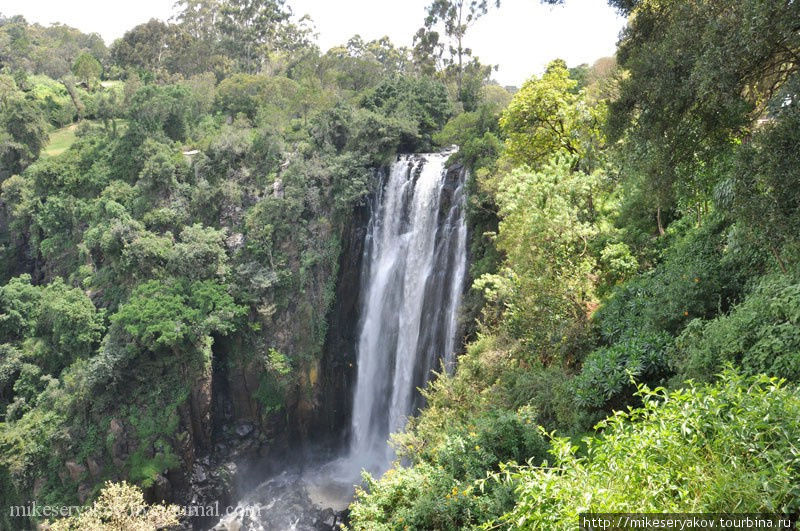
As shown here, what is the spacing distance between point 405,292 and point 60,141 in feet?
→ 100

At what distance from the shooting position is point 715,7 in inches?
277

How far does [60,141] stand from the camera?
1382 inches

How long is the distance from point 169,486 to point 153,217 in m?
11.3

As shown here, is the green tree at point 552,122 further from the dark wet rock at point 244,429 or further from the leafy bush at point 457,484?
the dark wet rock at point 244,429

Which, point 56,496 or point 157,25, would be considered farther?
point 157,25

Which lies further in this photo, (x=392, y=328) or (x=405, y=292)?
(x=392, y=328)

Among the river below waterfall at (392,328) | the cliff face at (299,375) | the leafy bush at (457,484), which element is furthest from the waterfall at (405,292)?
the leafy bush at (457,484)

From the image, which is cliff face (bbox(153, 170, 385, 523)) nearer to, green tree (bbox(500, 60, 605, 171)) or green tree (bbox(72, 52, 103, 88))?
green tree (bbox(500, 60, 605, 171))

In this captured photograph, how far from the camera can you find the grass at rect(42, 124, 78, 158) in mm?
32875

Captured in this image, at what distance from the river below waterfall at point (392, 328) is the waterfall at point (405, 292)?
0.13 feet

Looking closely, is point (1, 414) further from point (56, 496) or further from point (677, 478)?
point (677, 478)

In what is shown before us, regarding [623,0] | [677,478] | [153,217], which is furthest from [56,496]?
[623,0]

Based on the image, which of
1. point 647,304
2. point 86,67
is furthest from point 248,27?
point 647,304

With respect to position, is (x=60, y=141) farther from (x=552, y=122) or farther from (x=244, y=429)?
(x=552, y=122)
